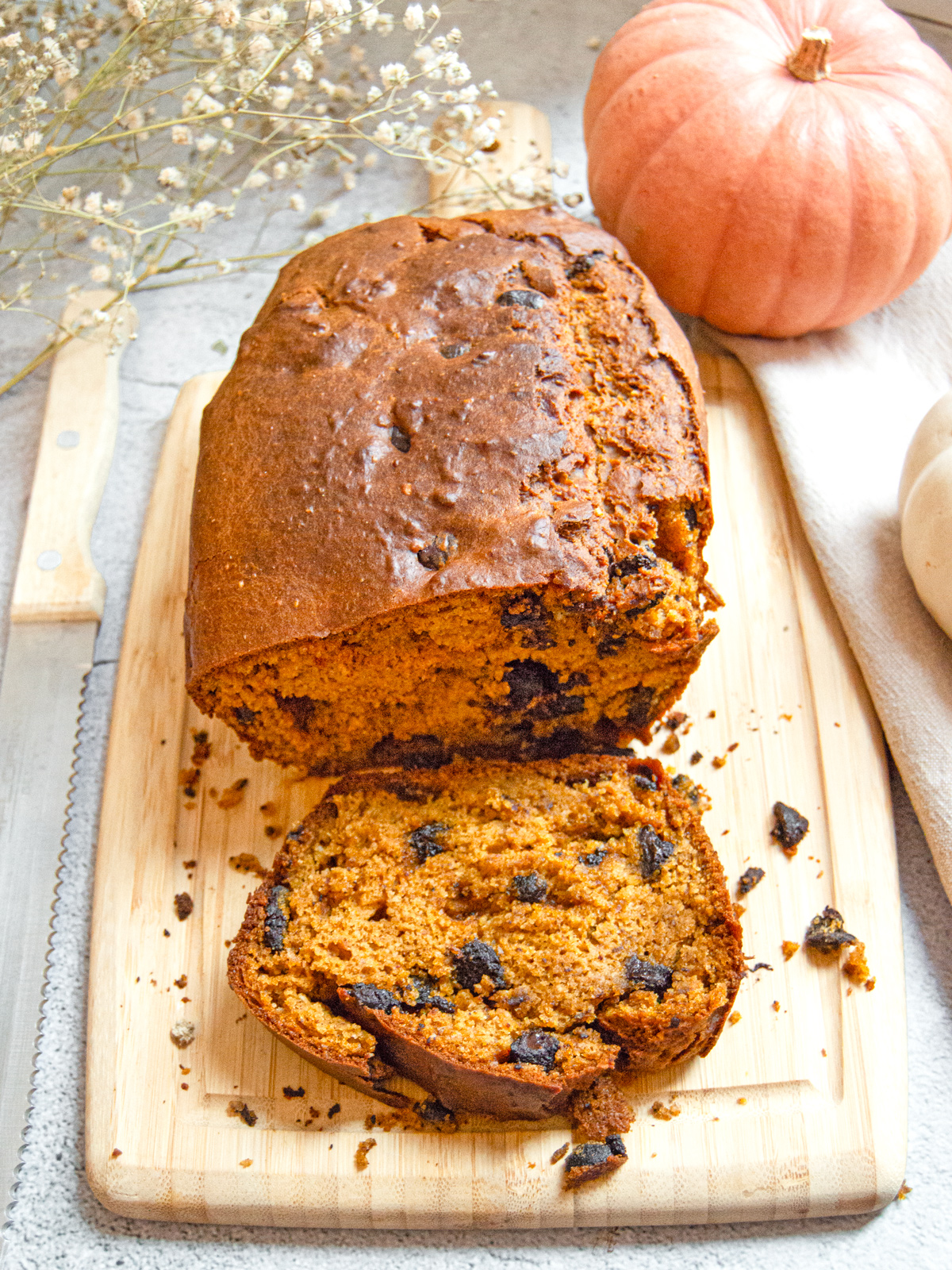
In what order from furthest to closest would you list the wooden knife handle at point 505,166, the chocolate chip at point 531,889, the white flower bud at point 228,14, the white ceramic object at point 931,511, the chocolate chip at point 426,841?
the wooden knife handle at point 505,166
the white ceramic object at point 931,511
the white flower bud at point 228,14
the chocolate chip at point 426,841
the chocolate chip at point 531,889

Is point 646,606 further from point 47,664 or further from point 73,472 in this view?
point 73,472

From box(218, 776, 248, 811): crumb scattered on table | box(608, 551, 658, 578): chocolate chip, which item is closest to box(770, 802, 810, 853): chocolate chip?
box(608, 551, 658, 578): chocolate chip

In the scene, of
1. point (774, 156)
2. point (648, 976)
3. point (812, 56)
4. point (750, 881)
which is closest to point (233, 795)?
point (648, 976)

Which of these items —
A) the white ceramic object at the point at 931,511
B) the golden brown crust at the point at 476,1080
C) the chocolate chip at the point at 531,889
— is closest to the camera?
the golden brown crust at the point at 476,1080

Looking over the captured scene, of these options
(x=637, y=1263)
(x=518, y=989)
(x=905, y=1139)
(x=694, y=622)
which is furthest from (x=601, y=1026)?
(x=694, y=622)

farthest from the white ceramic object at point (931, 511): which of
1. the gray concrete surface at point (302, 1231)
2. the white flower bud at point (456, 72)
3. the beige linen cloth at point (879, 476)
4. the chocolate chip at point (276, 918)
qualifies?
the chocolate chip at point (276, 918)

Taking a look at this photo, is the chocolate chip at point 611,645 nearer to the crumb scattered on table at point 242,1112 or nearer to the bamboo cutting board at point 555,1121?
the bamboo cutting board at point 555,1121
